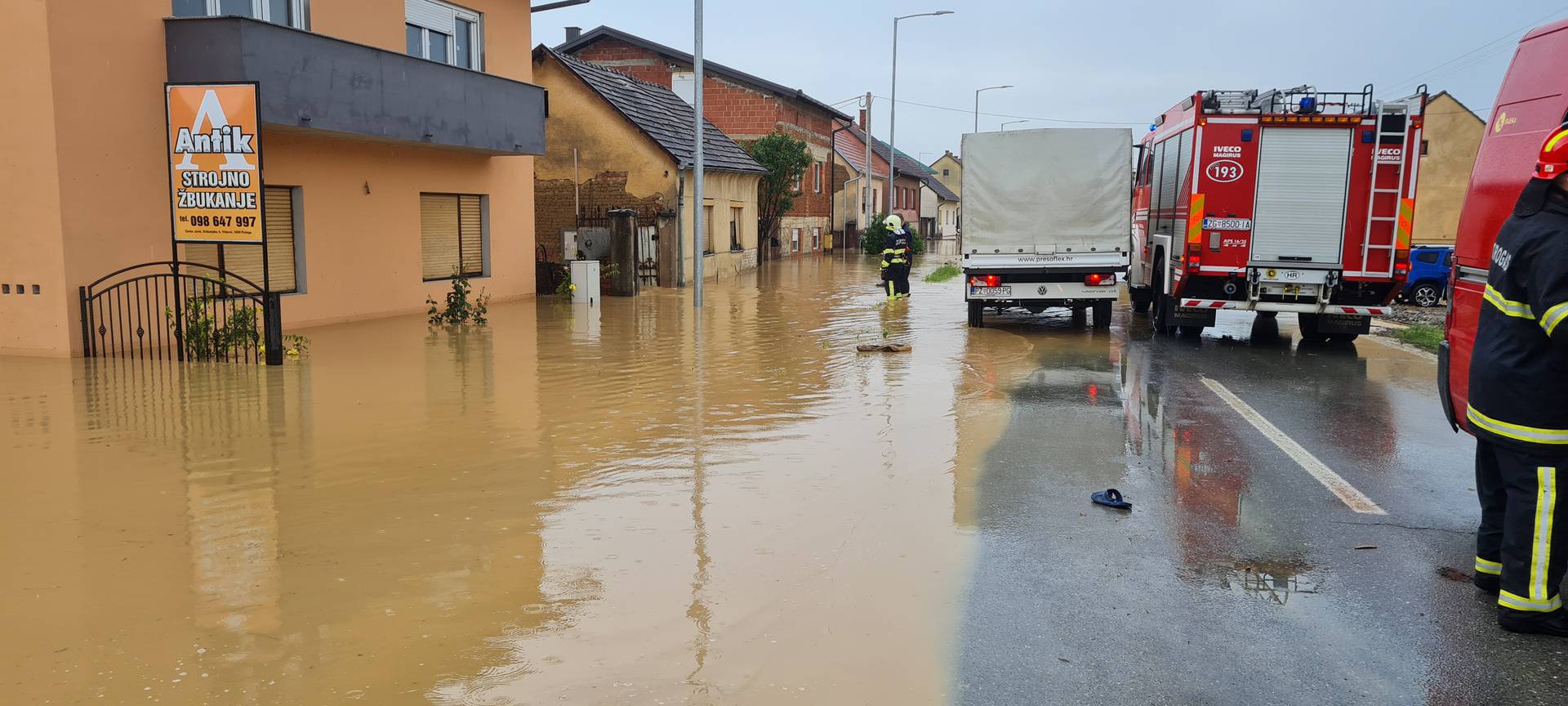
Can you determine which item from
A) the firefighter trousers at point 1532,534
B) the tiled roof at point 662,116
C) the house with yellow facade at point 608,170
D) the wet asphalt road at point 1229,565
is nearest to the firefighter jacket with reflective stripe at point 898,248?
the house with yellow facade at point 608,170

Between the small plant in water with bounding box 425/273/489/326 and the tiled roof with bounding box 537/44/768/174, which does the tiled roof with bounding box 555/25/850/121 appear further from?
the small plant in water with bounding box 425/273/489/326

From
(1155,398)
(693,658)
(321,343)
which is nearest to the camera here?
(693,658)

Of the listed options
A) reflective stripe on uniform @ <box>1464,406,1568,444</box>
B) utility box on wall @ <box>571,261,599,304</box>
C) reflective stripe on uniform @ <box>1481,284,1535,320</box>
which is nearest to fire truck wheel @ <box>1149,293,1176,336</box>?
utility box on wall @ <box>571,261,599,304</box>

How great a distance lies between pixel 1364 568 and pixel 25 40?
12900mm

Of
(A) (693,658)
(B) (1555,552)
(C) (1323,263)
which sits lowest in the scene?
(A) (693,658)

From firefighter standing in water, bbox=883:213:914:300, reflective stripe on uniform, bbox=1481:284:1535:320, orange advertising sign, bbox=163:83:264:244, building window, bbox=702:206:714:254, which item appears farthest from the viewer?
building window, bbox=702:206:714:254

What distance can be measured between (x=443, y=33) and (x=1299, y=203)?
13.1m

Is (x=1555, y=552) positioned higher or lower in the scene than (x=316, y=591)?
higher

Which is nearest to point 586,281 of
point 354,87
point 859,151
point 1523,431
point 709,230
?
point 354,87

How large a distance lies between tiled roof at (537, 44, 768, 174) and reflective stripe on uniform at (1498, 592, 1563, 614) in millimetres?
21694

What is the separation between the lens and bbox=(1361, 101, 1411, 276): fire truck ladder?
1369 cm

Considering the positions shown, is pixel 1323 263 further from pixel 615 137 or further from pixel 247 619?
pixel 615 137

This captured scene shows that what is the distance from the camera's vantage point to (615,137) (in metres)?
26.2

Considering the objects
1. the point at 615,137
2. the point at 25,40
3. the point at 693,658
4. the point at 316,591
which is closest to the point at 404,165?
the point at 25,40
